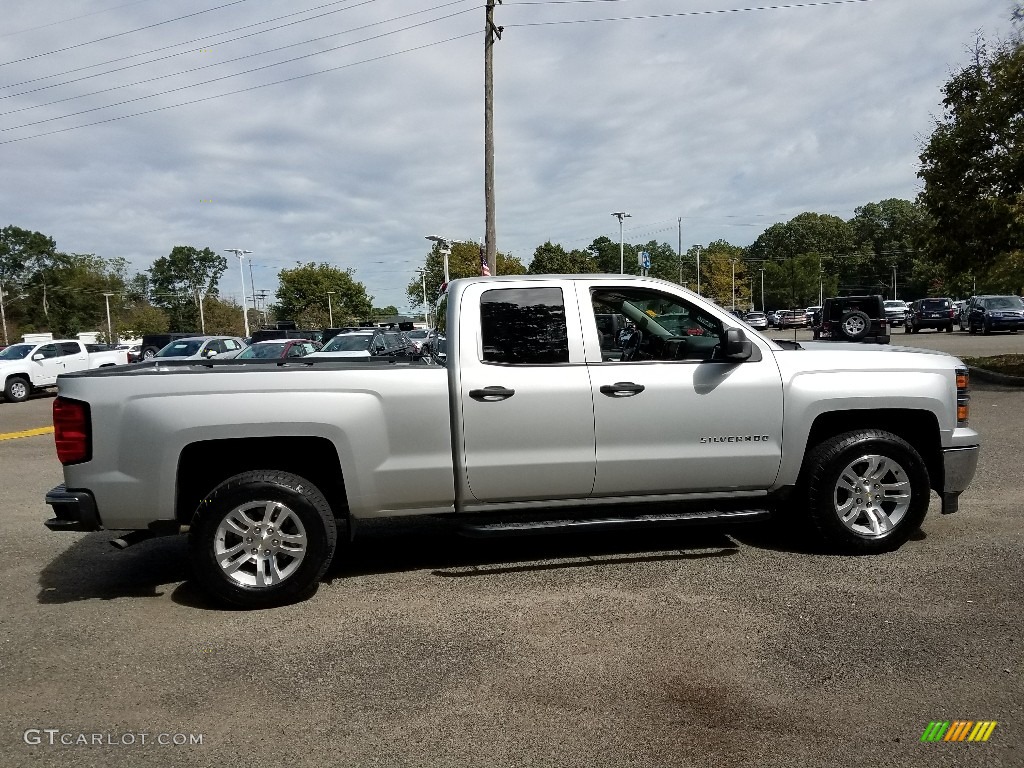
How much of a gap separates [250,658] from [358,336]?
14.3 metres

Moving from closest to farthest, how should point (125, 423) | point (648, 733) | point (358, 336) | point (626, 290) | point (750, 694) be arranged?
point (648, 733), point (750, 694), point (125, 423), point (626, 290), point (358, 336)

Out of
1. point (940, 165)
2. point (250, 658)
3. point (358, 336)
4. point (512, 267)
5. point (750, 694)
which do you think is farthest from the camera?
point (512, 267)

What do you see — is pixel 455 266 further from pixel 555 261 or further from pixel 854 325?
pixel 854 325

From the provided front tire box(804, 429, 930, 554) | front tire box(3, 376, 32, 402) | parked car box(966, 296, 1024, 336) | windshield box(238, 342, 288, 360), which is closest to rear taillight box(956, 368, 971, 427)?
front tire box(804, 429, 930, 554)

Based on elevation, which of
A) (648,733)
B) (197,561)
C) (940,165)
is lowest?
(648,733)

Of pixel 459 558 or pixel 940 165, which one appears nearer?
pixel 459 558

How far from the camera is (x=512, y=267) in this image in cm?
6303

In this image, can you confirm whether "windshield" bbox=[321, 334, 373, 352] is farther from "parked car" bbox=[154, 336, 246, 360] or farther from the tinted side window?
the tinted side window

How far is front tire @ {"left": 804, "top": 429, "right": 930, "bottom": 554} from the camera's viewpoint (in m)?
4.76

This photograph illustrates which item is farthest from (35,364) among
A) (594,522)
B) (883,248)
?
(883,248)

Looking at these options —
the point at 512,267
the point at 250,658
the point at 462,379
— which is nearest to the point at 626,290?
the point at 462,379

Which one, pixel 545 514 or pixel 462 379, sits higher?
pixel 462 379

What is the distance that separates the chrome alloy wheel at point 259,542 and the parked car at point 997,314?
34.4 m

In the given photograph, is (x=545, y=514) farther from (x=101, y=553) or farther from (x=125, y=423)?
(x=101, y=553)
